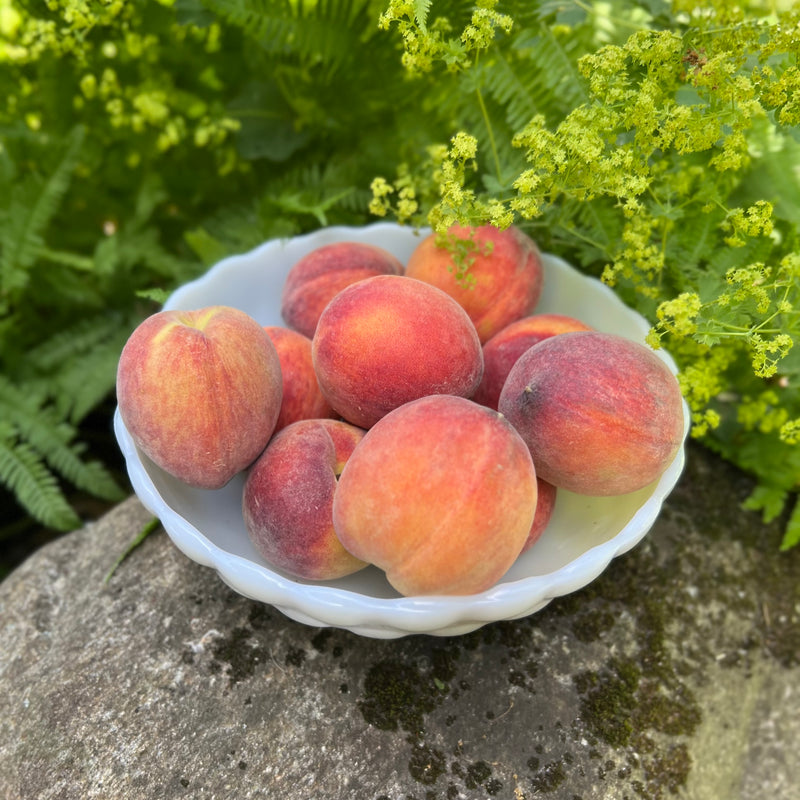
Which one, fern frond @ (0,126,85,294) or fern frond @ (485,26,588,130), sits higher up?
fern frond @ (485,26,588,130)

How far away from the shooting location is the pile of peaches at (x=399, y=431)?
1.33 metres

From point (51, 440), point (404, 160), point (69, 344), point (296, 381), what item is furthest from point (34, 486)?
point (404, 160)

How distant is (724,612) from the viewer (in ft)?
6.51

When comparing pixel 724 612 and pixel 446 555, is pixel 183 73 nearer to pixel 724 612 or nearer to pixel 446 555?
pixel 446 555

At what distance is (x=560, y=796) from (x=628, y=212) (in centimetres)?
127

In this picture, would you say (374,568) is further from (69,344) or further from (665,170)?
(69,344)

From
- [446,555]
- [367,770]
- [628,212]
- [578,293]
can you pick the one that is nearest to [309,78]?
[578,293]

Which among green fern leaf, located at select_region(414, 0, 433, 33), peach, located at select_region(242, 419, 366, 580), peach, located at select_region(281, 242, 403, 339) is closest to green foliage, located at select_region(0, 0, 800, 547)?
green fern leaf, located at select_region(414, 0, 433, 33)

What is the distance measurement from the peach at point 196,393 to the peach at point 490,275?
56cm

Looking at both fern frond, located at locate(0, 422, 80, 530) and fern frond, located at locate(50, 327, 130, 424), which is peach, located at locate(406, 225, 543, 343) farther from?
fern frond, located at locate(0, 422, 80, 530)

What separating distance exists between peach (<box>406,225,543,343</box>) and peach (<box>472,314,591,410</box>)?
109mm

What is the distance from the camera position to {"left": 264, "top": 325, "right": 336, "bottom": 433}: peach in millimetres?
1796

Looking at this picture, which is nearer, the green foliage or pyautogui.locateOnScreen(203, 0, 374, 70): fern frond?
the green foliage

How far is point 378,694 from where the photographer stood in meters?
1.61
